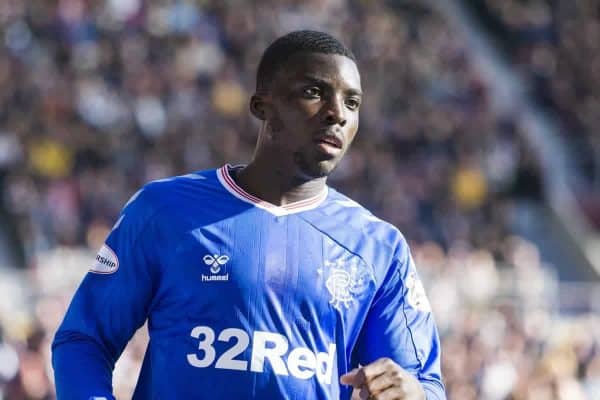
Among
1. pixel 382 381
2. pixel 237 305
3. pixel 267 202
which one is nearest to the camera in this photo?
pixel 382 381

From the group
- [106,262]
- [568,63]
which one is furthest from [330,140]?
[568,63]

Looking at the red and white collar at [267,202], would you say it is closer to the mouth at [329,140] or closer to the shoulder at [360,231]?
the shoulder at [360,231]

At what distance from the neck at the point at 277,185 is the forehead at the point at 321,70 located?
0.89 feet

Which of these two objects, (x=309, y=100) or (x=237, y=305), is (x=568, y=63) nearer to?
(x=309, y=100)

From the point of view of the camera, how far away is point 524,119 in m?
21.6

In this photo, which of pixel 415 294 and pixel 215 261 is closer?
pixel 215 261

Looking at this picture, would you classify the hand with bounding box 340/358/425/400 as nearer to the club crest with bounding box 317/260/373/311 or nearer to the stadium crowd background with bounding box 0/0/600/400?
the club crest with bounding box 317/260/373/311

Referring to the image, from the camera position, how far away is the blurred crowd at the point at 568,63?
20.7 m

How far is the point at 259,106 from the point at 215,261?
0.51 meters

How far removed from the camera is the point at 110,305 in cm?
351

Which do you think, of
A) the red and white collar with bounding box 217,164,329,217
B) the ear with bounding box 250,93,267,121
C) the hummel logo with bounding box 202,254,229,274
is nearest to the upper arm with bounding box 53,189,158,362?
the hummel logo with bounding box 202,254,229,274

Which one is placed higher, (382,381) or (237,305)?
(237,305)

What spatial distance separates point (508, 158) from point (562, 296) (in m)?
3.06

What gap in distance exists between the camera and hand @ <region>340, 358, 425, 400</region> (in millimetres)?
3211
